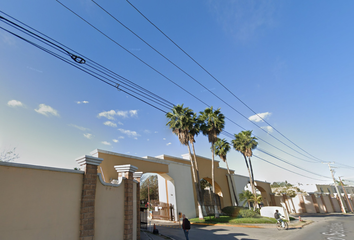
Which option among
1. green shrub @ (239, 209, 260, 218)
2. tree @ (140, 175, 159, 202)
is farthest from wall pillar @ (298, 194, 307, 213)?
tree @ (140, 175, 159, 202)

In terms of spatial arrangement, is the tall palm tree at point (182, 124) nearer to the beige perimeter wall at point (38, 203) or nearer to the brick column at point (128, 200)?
the brick column at point (128, 200)

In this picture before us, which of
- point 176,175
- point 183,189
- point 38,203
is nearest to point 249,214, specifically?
point 183,189

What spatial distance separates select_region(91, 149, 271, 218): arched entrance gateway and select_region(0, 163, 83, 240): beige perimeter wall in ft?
28.5

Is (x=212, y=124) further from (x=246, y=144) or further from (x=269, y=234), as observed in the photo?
(x=269, y=234)

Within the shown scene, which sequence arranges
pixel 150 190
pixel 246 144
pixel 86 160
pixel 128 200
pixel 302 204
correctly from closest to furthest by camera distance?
pixel 86 160, pixel 128 200, pixel 246 144, pixel 302 204, pixel 150 190

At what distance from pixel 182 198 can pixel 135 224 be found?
A: 1376 centimetres

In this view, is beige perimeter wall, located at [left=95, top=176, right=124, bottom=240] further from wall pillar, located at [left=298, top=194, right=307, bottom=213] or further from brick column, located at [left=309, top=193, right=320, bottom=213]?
brick column, located at [left=309, top=193, right=320, bottom=213]

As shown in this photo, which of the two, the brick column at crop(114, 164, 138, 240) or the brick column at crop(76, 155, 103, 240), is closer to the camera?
the brick column at crop(76, 155, 103, 240)

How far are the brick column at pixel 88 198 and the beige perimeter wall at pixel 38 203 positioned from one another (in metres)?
0.18

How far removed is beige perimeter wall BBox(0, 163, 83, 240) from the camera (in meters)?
5.87

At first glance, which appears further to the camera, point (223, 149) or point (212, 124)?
point (223, 149)

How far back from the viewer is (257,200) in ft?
86.6

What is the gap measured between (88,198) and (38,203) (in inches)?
70.5

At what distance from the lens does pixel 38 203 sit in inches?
255
